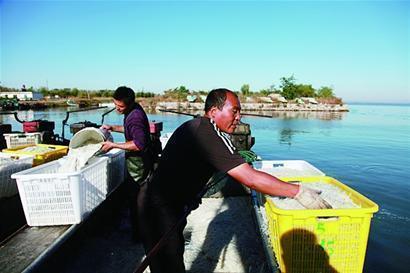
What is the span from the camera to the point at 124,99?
9.91 ft

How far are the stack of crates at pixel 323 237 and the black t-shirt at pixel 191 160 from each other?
1.89 feet

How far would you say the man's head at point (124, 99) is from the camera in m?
3.02

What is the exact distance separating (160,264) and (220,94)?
3.88 feet

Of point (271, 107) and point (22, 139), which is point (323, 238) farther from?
point (271, 107)

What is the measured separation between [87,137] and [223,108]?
2615 millimetres

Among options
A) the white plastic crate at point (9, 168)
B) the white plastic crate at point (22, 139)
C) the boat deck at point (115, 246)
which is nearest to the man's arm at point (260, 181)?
the boat deck at point (115, 246)

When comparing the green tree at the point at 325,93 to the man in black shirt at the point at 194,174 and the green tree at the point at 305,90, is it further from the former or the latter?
the man in black shirt at the point at 194,174

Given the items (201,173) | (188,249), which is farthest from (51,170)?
(201,173)

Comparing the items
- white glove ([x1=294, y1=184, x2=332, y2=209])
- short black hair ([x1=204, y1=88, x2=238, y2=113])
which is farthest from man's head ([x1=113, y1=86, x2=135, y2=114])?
white glove ([x1=294, y1=184, x2=332, y2=209])

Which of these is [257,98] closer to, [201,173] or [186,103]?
[186,103]

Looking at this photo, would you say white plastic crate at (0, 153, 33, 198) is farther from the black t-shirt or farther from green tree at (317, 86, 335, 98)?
green tree at (317, 86, 335, 98)

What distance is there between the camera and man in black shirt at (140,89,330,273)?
5.12 feet

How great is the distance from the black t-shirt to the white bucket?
80.9 inches

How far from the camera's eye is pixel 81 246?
3094 millimetres
